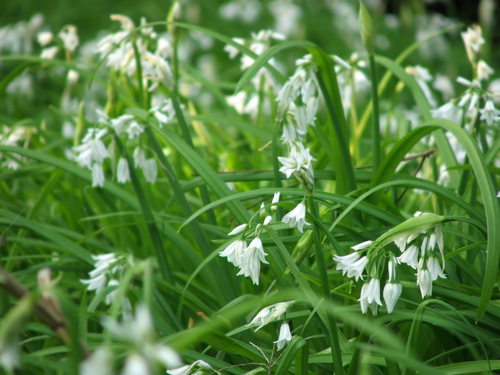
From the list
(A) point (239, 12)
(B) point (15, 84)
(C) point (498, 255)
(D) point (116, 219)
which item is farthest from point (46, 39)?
(A) point (239, 12)

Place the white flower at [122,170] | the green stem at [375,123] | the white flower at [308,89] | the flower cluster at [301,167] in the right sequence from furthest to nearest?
1. the white flower at [122,170]
2. the green stem at [375,123]
3. the white flower at [308,89]
4. the flower cluster at [301,167]

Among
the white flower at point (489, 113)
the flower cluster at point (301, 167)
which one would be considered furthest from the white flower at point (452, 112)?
the flower cluster at point (301, 167)

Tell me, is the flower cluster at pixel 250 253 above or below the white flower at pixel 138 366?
below

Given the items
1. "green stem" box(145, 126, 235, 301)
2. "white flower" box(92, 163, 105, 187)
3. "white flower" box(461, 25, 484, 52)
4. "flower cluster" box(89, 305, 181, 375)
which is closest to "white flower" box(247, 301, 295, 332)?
"green stem" box(145, 126, 235, 301)

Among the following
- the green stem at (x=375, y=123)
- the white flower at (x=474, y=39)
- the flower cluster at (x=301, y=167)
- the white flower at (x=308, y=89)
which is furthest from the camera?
the white flower at (x=474, y=39)

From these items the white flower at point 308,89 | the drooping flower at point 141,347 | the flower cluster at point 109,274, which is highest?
the white flower at point 308,89

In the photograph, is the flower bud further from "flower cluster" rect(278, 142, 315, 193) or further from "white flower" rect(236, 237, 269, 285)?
"white flower" rect(236, 237, 269, 285)

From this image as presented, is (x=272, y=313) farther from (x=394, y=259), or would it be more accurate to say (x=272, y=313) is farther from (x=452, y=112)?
(x=452, y=112)

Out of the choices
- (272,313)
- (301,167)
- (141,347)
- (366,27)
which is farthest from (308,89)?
(141,347)

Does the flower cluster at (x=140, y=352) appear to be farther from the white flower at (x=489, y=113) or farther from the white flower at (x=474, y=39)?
the white flower at (x=474, y=39)

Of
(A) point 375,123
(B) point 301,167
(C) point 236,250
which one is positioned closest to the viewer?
(B) point 301,167
